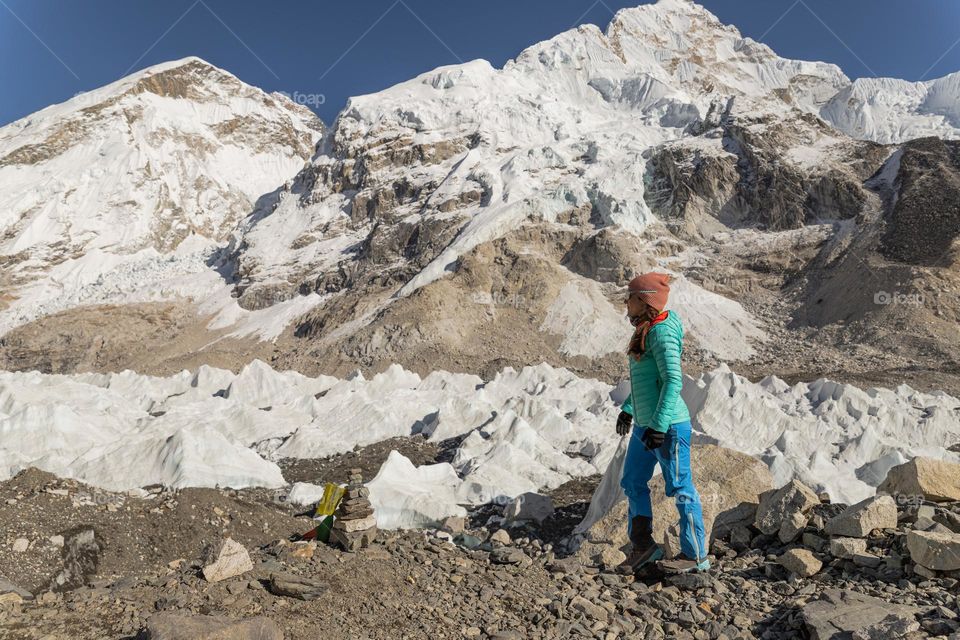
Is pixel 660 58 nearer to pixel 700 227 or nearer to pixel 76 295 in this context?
pixel 700 227

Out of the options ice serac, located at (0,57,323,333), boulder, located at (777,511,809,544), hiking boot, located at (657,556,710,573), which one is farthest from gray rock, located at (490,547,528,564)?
ice serac, located at (0,57,323,333)

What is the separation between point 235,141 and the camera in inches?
4026

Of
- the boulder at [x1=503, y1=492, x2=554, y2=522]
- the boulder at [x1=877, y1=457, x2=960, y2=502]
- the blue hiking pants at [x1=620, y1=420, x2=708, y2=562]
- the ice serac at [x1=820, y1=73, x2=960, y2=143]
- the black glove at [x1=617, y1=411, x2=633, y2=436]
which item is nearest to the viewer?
the blue hiking pants at [x1=620, y1=420, x2=708, y2=562]

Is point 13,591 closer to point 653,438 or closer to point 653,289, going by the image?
point 653,438

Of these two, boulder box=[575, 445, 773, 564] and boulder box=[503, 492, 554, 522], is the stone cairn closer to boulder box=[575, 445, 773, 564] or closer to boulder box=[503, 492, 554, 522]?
boulder box=[575, 445, 773, 564]

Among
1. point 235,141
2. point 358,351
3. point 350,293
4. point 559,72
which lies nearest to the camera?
point 358,351

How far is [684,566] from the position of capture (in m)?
4.16

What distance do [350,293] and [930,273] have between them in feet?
125

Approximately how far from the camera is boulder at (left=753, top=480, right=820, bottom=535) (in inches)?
185

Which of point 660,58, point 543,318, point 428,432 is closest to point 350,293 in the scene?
point 543,318

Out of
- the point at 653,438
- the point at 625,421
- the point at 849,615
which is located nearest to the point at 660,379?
the point at 653,438

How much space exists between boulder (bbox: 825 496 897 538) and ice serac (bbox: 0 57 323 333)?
6334cm

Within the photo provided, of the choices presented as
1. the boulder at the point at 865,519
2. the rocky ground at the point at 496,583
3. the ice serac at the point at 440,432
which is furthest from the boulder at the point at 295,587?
the boulder at the point at 865,519

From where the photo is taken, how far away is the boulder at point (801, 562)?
4.02 meters
